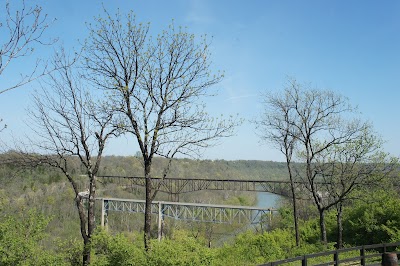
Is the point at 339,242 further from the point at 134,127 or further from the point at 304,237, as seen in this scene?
the point at 134,127

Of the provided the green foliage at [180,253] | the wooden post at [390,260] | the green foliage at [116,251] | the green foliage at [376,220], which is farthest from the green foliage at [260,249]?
the wooden post at [390,260]

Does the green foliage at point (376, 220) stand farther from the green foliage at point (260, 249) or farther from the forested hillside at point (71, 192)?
the forested hillside at point (71, 192)

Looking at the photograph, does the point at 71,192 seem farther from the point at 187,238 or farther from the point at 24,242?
the point at 187,238

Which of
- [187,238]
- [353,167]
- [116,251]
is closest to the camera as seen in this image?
[187,238]

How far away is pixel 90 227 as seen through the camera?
16.6m

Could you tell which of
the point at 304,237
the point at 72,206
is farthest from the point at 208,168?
the point at 304,237

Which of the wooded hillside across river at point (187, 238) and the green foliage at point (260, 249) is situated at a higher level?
the wooded hillside across river at point (187, 238)

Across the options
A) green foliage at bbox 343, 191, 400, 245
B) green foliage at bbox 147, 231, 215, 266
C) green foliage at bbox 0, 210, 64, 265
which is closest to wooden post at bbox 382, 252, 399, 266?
green foliage at bbox 147, 231, 215, 266

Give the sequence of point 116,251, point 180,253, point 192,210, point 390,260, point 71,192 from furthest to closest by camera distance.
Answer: point 71,192 → point 192,210 → point 116,251 → point 180,253 → point 390,260

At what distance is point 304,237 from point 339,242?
6.77 m

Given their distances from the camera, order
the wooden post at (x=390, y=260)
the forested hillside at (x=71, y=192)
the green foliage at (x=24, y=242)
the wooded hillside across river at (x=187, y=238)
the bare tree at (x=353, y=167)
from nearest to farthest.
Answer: the wooden post at (x=390, y=260)
the wooded hillside across river at (x=187, y=238)
the green foliage at (x=24, y=242)
the bare tree at (x=353, y=167)
the forested hillside at (x=71, y=192)

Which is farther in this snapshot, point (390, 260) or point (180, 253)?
point (180, 253)

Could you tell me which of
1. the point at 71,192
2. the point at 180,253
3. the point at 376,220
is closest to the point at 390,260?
the point at 180,253

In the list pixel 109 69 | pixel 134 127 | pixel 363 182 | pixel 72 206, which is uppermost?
pixel 109 69
